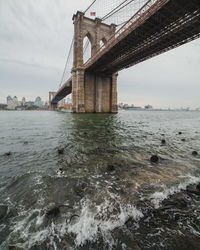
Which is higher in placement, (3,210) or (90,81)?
(90,81)

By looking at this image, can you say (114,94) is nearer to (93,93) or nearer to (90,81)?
(93,93)

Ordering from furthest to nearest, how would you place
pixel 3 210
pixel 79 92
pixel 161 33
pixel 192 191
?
pixel 79 92 → pixel 161 33 → pixel 192 191 → pixel 3 210

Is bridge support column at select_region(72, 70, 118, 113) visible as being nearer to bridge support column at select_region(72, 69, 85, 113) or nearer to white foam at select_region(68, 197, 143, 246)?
bridge support column at select_region(72, 69, 85, 113)

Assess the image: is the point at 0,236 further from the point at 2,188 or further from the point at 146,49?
the point at 146,49

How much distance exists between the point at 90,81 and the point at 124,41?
50.0 feet

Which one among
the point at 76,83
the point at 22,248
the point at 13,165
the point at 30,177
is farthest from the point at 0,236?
the point at 76,83

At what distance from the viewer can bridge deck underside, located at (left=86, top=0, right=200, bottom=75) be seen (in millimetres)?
11658

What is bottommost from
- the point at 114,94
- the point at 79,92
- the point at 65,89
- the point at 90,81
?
the point at 79,92

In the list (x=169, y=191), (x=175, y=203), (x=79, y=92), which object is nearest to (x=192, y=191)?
(x=169, y=191)

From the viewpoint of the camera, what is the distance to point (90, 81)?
30875mm

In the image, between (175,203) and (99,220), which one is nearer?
(99,220)

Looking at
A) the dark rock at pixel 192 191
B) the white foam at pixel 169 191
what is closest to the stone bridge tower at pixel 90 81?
the white foam at pixel 169 191

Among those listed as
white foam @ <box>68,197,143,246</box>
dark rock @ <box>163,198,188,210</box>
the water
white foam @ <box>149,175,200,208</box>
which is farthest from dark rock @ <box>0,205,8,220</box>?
dark rock @ <box>163,198,188,210</box>

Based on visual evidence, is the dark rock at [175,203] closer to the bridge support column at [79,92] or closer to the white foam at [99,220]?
the white foam at [99,220]
